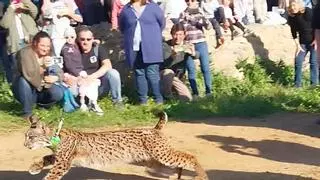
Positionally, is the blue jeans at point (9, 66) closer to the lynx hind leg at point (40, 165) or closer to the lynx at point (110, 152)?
the lynx hind leg at point (40, 165)

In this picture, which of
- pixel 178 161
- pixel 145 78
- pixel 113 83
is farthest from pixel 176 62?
pixel 178 161

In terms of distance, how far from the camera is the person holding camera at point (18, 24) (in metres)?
12.3

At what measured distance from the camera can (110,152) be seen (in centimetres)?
750

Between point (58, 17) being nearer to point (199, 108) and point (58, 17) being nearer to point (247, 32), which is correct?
point (199, 108)

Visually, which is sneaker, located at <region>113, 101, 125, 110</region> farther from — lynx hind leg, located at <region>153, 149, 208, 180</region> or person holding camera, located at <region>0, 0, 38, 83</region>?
lynx hind leg, located at <region>153, 149, 208, 180</region>

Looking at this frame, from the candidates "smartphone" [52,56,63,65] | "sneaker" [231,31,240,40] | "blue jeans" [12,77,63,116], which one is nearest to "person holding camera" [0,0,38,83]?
"smartphone" [52,56,63,65]

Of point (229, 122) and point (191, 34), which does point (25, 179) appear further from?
point (191, 34)

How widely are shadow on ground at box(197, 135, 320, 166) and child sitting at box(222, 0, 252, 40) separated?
5.48m

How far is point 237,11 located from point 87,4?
2.98 m

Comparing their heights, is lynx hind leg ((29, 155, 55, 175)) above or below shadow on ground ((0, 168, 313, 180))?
above

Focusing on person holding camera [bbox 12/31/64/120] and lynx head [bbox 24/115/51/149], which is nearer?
lynx head [bbox 24/115/51/149]

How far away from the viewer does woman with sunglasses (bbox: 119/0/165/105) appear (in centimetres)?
1173

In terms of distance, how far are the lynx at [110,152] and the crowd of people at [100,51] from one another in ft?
10.5

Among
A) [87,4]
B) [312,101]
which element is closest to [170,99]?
[312,101]
